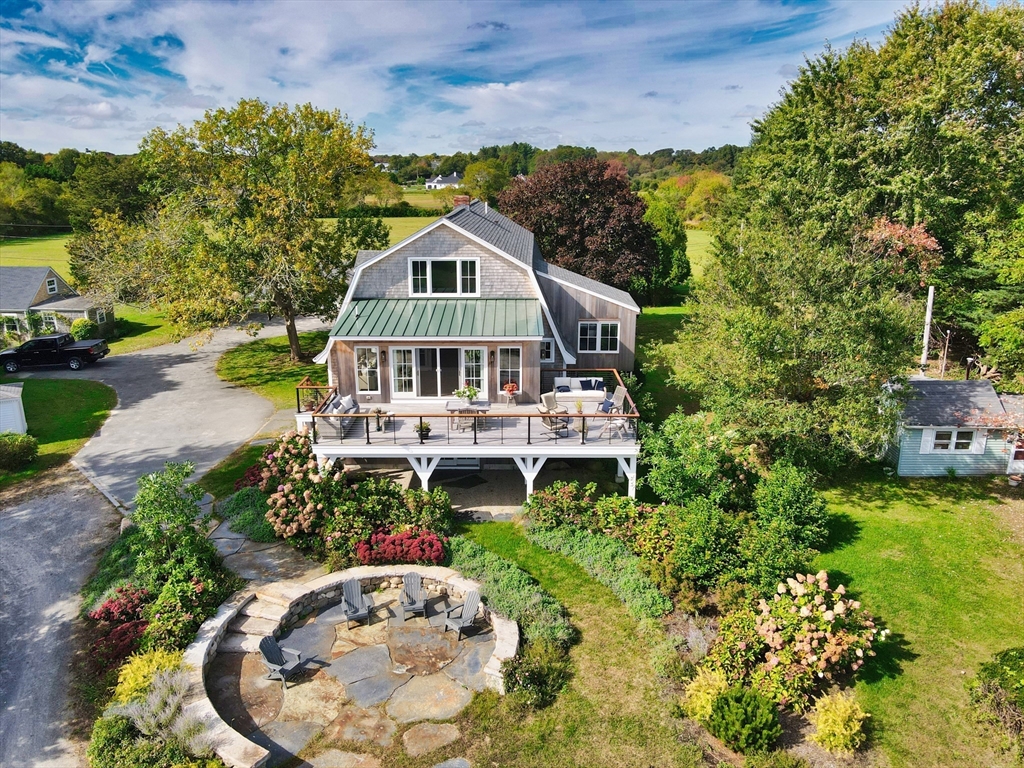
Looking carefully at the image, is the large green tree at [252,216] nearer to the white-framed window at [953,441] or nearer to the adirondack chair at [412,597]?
the adirondack chair at [412,597]

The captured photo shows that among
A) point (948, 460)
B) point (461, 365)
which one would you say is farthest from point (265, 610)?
point (948, 460)

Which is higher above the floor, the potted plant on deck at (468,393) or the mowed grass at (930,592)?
the potted plant on deck at (468,393)

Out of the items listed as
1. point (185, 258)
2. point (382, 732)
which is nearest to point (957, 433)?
point (382, 732)

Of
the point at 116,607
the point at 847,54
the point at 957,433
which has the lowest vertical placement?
the point at 116,607

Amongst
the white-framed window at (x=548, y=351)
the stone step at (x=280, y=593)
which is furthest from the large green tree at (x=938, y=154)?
the stone step at (x=280, y=593)

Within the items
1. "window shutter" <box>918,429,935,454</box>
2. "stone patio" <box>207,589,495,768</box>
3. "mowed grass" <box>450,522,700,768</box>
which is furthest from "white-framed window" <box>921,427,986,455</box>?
"stone patio" <box>207,589,495,768</box>

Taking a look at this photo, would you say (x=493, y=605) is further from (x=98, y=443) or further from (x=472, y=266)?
(x=98, y=443)
